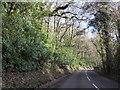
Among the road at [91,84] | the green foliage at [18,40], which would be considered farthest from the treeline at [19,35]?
the road at [91,84]

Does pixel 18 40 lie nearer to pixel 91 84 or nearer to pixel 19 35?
pixel 19 35

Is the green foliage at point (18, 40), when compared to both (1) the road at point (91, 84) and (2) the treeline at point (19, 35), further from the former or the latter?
(1) the road at point (91, 84)

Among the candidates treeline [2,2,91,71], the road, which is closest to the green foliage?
treeline [2,2,91,71]

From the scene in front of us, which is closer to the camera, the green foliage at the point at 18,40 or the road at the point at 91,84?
the green foliage at the point at 18,40

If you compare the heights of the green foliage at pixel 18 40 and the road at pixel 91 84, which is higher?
the green foliage at pixel 18 40

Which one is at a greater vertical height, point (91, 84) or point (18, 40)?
point (18, 40)

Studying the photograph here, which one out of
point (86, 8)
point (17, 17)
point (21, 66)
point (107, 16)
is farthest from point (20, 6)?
point (107, 16)

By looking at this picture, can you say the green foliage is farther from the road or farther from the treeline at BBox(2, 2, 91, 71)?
the road

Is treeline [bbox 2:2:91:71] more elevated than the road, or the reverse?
treeline [bbox 2:2:91:71]

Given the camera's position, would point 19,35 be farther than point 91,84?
No

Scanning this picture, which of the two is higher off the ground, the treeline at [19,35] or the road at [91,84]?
the treeline at [19,35]

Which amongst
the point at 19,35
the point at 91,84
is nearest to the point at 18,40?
the point at 19,35

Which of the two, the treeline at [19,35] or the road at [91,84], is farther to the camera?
the road at [91,84]

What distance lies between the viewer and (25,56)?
12922mm
